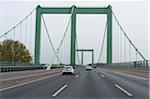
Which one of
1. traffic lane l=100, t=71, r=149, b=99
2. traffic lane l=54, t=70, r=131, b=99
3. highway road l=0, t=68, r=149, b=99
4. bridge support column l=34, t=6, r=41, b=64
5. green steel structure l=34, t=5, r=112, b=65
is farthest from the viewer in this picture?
green steel structure l=34, t=5, r=112, b=65

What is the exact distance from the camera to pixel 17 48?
105750 mm

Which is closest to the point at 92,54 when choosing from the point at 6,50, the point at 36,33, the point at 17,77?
the point at 6,50

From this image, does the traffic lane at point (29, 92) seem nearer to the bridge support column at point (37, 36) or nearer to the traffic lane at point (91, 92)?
the traffic lane at point (91, 92)

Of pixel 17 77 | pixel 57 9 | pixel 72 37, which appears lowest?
pixel 17 77

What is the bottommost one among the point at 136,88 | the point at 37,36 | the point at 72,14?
the point at 136,88

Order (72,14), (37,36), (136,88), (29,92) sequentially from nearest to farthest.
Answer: (29,92)
(136,88)
(37,36)
(72,14)

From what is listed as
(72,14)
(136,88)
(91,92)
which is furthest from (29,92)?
(72,14)

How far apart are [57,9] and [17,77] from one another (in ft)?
152

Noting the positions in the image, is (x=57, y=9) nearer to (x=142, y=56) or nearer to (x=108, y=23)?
(x=108, y=23)

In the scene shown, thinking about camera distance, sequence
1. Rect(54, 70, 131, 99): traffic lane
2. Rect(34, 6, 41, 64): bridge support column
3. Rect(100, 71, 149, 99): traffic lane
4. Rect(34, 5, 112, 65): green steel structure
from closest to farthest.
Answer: Rect(54, 70, 131, 99): traffic lane < Rect(100, 71, 149, 99): traffic lane < Rect(34, 6, 41, 64): bridge support column < Rect(34, 5, 112, 65): green steel structure

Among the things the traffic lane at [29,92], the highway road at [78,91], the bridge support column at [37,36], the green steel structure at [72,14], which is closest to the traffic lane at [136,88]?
the highway road at [78,91]

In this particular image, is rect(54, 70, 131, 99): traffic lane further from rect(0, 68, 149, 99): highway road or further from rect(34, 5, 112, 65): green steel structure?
rect(34, 5, 112, 65): green steel structure

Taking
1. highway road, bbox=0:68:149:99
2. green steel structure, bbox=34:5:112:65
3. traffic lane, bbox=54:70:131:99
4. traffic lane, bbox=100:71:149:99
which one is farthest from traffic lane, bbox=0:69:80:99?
green steel structure, bbox=34:5:112:65

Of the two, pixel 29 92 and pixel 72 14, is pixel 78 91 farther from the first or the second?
pixel 72 14
